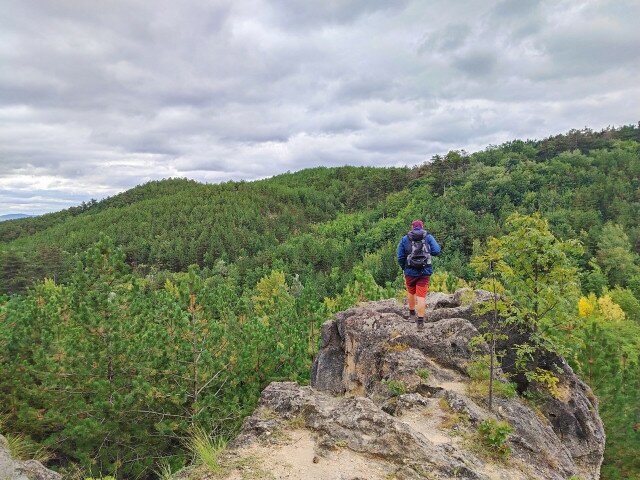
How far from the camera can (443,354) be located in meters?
10.7

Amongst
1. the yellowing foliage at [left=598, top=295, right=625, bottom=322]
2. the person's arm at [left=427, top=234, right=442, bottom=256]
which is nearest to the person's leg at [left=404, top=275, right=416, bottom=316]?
the person's arm at [left=427, top=234, right=442, bottom=256]

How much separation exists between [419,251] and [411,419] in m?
4.22

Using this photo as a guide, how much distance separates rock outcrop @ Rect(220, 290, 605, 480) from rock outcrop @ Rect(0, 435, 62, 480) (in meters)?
4.36

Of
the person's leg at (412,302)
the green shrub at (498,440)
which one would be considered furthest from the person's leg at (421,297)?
the green shrub at (498,440)

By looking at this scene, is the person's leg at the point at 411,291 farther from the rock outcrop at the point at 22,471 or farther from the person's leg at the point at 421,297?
the rock outcrop at the point at 22,471

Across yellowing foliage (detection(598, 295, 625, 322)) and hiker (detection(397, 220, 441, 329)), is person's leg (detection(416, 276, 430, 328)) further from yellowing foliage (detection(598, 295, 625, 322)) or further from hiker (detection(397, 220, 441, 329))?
yellowing foliage (detection(598, 295, 625, 322))

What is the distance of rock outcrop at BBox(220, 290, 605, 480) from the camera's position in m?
6.29

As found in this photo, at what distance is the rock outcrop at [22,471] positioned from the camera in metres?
7.68

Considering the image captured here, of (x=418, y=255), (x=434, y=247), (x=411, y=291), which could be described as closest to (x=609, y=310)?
(x=411, y=291)

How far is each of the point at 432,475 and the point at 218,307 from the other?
1164 cm

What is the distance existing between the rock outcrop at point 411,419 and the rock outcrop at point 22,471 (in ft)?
14.3

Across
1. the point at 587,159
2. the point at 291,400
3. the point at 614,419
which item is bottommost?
the point at 614,419

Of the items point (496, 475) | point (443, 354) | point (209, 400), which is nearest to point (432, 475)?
point (496, 475)

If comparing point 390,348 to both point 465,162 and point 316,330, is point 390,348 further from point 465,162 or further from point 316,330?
point 465,162
